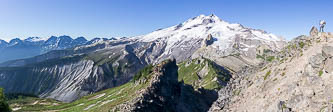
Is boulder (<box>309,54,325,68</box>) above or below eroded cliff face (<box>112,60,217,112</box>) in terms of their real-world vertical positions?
above

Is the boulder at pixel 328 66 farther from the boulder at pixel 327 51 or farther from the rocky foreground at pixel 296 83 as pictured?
the boulder at pixel 327 51

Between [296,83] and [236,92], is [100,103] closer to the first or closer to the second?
[236,92]

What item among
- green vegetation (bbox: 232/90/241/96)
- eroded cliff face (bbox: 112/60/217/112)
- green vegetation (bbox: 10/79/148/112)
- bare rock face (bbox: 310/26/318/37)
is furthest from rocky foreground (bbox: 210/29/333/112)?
green vegetation (bbox: 10/79/148/112)

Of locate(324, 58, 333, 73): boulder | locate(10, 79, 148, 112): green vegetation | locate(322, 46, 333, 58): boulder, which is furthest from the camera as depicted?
locate(10, 79, 148, 112): green vegetation

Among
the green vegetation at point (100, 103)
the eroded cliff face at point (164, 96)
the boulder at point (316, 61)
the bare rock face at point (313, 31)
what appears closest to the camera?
the boulder at point (316, 61)

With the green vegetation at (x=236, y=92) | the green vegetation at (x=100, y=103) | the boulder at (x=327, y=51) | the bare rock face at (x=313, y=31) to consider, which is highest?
the bare rock face at (x=313, y=31)

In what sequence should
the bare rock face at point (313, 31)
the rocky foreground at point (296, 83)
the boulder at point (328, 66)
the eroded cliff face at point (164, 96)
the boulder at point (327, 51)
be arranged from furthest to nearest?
1. the eroded cliff face at point (164, 96)
2. the bare rock face at point (313, 31)
3. the boulder at point (327, 51)
4. the boulder at point (328, 66)
5. the rocky foreground at point (296, 83)

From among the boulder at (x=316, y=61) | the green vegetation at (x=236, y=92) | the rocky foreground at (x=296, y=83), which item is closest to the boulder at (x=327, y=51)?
the rocky foreground at (x=296, y=83)

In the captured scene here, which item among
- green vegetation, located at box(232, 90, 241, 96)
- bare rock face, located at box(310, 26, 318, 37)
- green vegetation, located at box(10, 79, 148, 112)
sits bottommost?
green vegetation, located at box(10, 79, 148, 112)

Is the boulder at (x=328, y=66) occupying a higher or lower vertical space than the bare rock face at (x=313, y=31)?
lower

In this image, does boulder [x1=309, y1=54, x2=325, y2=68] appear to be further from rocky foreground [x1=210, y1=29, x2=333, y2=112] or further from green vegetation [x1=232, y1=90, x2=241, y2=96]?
green vegetation [x1=232, y1=90, x2=241, y2=96]

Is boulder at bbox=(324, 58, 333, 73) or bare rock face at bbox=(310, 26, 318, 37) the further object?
bare rock face at bbox=(310, 26, 318, 37)

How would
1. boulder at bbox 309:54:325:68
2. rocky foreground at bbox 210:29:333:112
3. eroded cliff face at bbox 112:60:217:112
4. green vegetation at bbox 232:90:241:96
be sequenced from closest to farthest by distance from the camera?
rocky foreground at bbox 210:29:333:112 → boulder at bbox 309:54:325:68 → eroded cliff face at bbox 112:60:217:112 → green vegetation at bbox 232:90:241:96

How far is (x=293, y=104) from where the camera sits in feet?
159
